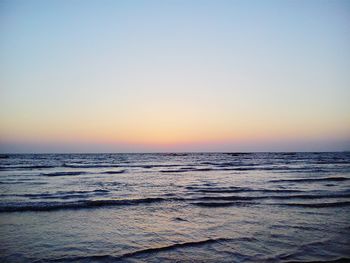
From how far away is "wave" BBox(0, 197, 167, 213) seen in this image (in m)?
9.47

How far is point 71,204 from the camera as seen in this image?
10.3 m

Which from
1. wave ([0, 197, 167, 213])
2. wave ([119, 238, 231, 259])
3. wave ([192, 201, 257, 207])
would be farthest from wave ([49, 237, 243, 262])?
wave ([0, 197, 167, 213])

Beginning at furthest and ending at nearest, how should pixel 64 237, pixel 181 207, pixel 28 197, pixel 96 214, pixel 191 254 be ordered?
1. pixel 28 197
2. pixel 181 207
3. pixel 96 214
4. pixel 64 237
5. pixel 191 254

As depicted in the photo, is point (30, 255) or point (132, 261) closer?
point (132, 261)

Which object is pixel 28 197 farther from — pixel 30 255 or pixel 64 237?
pixel 30 255

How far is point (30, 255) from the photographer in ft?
16.8

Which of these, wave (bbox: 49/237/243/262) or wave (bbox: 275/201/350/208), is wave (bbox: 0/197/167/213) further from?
wave (bbox: 275/201/350/208)

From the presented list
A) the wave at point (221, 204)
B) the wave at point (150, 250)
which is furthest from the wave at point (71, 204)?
the wave at point (150, 250)

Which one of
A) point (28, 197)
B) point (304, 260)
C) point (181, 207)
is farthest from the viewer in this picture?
point (28, 197)

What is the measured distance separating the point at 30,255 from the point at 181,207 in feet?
18.3

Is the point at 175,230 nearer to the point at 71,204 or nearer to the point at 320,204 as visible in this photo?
the point at 71,204

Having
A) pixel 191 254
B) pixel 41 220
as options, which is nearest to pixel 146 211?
pixel 41 220

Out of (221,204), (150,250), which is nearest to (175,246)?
(150,250)

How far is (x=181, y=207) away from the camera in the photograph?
978cm
